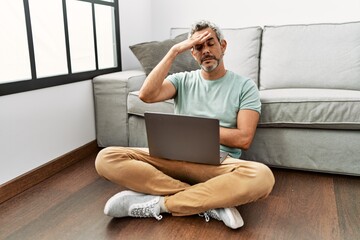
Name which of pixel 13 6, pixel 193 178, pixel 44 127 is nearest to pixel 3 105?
pixel 44 127

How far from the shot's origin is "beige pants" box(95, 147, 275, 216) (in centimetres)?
134

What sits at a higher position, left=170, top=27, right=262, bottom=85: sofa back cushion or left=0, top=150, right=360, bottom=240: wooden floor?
left=170, top=27, right=262, bottom=85: sofa back cushion

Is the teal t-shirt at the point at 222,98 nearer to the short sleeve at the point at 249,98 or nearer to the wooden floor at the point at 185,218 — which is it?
the short sleeve at the point at 249,98

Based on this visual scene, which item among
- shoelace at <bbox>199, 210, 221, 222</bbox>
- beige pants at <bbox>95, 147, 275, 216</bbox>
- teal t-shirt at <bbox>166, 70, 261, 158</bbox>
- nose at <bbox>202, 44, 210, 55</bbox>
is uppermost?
nose at <bbox>202, 44, 210, 55</bbox>

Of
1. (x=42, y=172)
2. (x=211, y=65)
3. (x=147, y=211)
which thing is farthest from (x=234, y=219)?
(x=42, y=172)

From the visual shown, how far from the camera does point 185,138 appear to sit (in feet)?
4.50

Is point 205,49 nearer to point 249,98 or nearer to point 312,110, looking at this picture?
point 249,98

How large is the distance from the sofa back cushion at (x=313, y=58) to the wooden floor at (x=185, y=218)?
0.68 meters

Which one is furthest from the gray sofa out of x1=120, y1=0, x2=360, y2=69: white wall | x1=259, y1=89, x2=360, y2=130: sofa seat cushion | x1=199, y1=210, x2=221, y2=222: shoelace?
x1=199, y1=210, x2=221, y2=222: shoelace

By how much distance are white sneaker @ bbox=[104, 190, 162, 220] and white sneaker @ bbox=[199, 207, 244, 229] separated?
0.74ft

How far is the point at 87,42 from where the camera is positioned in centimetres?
232

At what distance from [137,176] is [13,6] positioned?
1.08 m

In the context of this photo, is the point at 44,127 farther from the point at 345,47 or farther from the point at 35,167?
the point at 345,47

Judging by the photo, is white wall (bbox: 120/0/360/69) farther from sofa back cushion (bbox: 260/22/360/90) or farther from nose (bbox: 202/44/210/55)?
nose (bbox: 202/44/210/55)
